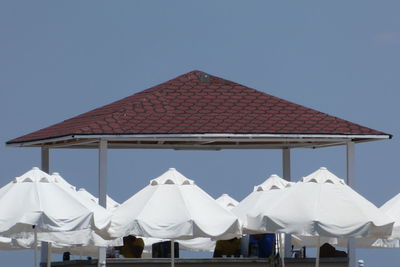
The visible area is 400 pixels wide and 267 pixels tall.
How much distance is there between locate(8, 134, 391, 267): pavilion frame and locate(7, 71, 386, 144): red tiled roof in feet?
0.40

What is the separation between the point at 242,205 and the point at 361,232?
13.9ft

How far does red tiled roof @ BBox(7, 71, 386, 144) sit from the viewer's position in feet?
87.1

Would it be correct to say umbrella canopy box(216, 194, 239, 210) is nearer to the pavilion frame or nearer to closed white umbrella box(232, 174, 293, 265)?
the pavilion frame

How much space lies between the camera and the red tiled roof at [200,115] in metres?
26.5

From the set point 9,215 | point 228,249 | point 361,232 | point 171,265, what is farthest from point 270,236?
point 9,215

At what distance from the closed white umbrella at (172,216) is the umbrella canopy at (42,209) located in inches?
19.8

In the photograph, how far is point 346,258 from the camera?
89.0 ft

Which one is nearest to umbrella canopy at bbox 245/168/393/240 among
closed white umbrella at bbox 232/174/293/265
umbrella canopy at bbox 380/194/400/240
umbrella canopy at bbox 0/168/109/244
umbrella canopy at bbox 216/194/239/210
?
closed white umbrella at bbox 232/174/293/265

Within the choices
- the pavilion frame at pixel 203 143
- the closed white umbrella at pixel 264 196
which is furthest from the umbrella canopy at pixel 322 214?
the pavilion frame at pixel 203 143

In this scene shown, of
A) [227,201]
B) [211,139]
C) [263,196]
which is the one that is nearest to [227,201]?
[227,201]

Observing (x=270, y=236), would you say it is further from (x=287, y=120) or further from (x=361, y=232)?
(x=361, y=232)

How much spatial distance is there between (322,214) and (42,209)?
4.84 meters

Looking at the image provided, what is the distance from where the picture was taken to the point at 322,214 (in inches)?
887

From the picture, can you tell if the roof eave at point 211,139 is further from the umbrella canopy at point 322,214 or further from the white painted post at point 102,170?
the umbrella canopy at point 322,214
